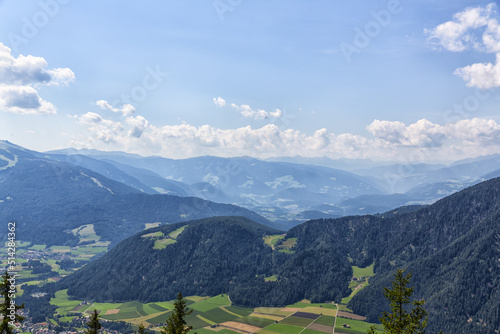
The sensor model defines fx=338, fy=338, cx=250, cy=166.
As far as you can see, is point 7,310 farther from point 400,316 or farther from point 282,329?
point 282,329

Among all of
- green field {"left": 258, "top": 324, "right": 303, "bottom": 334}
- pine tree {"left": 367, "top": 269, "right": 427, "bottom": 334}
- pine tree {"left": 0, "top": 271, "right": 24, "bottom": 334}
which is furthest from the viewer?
green field {"left": 258, "top": 324, "right": 303, "bottom": 334}

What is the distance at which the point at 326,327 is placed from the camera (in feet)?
603

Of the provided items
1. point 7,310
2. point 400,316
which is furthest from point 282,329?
point 7,310

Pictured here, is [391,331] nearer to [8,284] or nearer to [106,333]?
[8,284]

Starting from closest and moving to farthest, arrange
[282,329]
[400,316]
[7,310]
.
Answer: [7,310] < [400,316] < [282,329]

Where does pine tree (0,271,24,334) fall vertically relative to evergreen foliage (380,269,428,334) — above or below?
below

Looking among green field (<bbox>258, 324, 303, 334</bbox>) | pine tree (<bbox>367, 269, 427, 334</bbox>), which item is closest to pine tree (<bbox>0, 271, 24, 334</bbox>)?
pine tree (<bbox>367, 269, 427, 334</bbox>)

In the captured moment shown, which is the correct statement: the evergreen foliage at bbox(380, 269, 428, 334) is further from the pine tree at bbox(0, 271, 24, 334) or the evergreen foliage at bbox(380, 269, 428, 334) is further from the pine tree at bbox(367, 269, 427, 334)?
the pine tree at bbox(0, 271, 24, 334)

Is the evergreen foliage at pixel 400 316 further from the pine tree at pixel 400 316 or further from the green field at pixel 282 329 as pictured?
the green field at pixel 282 329

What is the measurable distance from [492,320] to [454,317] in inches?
Result: 767

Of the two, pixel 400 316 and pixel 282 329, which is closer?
pixel 400 316

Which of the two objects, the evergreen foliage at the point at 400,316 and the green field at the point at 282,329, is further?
the green field at the point at 282,329

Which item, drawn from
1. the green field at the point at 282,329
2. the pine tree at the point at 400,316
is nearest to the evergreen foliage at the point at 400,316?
the pine tree at the point at 400,316

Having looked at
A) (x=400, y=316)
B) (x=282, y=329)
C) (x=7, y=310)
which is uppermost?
(x=400, y=316)
